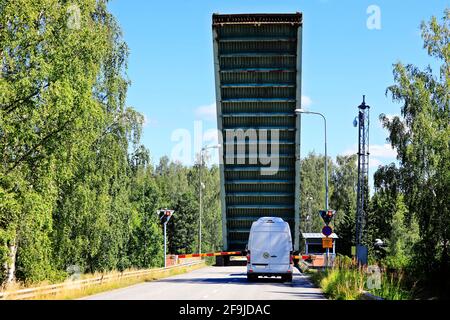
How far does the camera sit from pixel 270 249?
957 inches

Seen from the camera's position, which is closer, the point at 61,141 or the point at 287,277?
the point at 61,141

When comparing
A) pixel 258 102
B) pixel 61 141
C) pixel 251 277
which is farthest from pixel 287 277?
pixel 61 141

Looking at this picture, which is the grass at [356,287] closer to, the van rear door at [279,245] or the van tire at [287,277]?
the van rear door at [279,245]

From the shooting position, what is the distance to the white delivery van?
956 inches

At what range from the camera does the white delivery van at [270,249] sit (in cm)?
2428

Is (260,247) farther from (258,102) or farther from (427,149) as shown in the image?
(427,149)

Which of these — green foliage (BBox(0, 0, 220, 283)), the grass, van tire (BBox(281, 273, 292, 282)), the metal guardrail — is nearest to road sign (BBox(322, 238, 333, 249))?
van tire (BBox(281, 273, 292, 282))

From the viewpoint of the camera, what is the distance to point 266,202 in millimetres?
30969

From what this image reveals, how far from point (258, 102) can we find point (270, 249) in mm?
7102

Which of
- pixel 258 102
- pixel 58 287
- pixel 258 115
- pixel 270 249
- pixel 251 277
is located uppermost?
pixel 258 102

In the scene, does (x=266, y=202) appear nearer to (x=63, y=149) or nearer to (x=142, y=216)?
(x=63, y=149)

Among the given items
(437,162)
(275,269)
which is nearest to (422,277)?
(437,162)

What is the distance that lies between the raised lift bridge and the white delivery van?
202 inches
